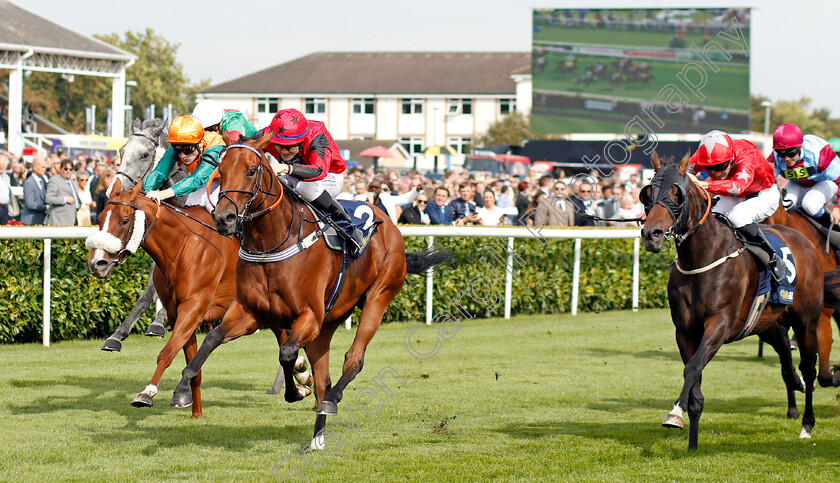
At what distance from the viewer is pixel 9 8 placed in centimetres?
3052

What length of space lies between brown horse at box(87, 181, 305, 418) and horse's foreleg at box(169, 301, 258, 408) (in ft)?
1.83

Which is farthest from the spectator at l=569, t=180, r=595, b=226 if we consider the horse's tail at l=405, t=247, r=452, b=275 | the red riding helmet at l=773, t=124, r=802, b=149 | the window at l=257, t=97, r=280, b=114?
the window at l=257, t=97, r=280, b=114

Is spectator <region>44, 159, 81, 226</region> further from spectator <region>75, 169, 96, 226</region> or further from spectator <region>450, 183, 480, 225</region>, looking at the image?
spectator <region>450, 183, 480, 225</region>

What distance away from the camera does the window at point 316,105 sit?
5828 cm

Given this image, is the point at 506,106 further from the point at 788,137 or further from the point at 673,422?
the point at 673,422

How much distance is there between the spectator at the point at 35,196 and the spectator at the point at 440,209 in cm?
462

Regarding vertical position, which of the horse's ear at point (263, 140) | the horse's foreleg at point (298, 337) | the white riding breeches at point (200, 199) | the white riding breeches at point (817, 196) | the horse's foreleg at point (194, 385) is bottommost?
the horse's foreleg at point (194, 385)

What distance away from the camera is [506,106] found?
57844mm

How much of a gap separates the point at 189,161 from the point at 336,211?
119 centimetres

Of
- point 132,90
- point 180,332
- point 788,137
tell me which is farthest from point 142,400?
point 132,90

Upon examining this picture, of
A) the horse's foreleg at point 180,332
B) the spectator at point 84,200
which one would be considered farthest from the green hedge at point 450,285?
the spectator at point 84,200

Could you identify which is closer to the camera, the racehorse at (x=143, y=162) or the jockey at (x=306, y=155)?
the jockey at (x=306, y=155)

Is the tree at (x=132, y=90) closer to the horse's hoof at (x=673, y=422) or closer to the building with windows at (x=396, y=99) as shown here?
the building with windows at (x=396, y=99)

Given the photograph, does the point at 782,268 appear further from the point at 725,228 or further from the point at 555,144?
the point at 555,144
